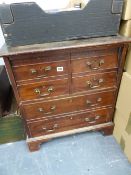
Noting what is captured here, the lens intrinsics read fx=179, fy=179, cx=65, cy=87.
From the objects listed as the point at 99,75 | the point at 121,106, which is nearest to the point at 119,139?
the point at 121,106

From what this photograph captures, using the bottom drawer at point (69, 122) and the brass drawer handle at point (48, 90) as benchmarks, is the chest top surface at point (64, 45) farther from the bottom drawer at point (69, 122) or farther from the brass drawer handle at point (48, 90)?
the bottom drawer at point (69, 122)

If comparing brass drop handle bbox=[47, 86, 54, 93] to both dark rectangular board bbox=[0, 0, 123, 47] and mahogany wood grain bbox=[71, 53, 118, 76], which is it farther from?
dark rectangular board bbox=[0, 0, 123, 47]

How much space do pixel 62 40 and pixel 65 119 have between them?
60 centimetres

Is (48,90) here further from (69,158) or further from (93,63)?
(69,158)

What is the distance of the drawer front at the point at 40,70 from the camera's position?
1.07 meters

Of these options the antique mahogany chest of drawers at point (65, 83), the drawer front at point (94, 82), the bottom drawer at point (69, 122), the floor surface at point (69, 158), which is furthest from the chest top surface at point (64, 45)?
the floor surface at point (69, 158)

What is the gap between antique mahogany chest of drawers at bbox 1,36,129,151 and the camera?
105cm

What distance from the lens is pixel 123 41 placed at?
107cm

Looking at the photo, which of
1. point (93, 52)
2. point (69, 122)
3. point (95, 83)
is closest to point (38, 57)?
point (93, 52)

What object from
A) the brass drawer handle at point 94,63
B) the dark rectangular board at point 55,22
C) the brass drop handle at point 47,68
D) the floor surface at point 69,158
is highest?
the dark rectangular board at point 55,22

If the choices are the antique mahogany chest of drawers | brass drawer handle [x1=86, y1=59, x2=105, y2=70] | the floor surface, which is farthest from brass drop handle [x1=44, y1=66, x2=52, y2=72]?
the floor surface

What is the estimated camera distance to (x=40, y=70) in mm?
1094

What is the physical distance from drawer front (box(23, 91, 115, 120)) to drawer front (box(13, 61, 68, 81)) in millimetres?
215

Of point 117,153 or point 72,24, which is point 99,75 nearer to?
point 72,24
